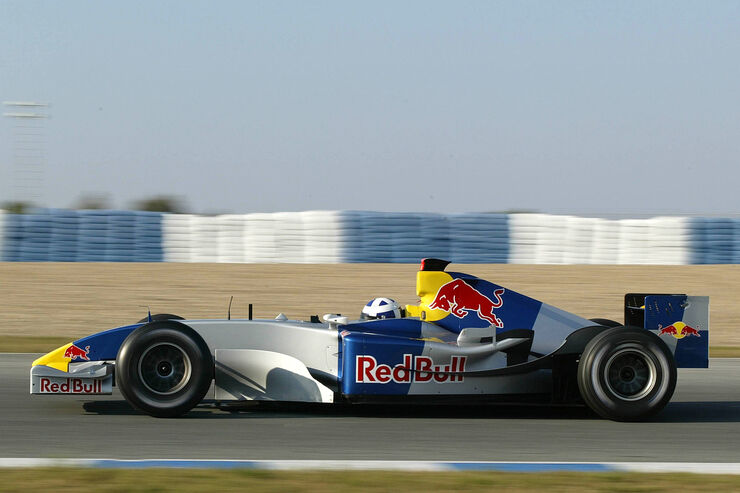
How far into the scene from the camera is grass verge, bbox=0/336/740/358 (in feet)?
36.6

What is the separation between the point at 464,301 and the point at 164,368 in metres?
2.33

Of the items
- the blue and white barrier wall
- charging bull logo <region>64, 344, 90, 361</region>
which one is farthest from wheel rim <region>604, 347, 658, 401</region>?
the blue and white barrier wall

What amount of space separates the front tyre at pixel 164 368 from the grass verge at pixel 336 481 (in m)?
1.52

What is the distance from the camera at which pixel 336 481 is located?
15.6 ft

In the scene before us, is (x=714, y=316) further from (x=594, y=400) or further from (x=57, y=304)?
(x=57, y=304)

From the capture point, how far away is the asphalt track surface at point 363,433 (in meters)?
5.58

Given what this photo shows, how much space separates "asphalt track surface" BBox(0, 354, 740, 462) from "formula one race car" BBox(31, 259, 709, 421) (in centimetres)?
19

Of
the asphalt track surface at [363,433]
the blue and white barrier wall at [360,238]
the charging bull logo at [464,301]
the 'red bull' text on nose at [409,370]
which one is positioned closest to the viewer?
the asphalt track surface at [363,433]

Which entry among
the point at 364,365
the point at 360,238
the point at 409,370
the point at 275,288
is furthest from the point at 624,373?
the point at 360,238

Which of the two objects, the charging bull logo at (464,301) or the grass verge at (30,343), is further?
the grass verge at (30,343)

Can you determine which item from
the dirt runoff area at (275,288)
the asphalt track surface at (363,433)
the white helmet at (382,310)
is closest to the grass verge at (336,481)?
the asphalt track surface at (363,433)

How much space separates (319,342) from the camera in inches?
265

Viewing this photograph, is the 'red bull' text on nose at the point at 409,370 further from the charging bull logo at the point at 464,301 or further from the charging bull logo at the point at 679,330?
the charging bull logo at the point at 679,330

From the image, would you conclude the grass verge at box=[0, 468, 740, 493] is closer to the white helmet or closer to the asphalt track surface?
the asphalt track surface
